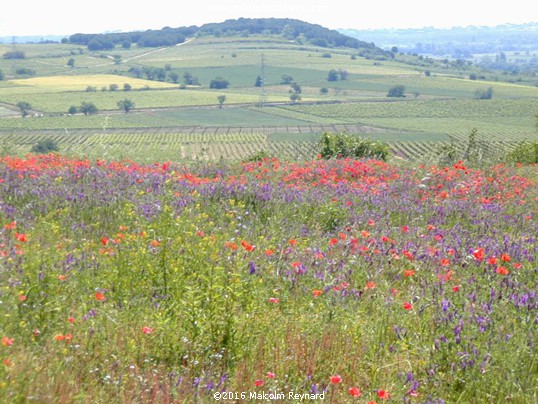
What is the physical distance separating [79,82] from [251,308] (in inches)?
6885

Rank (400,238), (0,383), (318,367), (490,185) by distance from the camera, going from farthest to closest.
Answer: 1. (490,185)
2. (400,238)
3. (318,367)
4. (0,383)

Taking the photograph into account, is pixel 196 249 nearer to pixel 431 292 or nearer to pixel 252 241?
pixel 252 241

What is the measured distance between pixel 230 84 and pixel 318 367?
597 feet

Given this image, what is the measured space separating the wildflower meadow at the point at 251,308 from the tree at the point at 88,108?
11964cm

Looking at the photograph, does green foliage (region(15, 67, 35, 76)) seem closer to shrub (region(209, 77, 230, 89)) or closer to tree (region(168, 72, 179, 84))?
tree (region(168, 72, 179, 84))

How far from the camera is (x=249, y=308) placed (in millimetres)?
4688

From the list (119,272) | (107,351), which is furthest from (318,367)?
(119,272)

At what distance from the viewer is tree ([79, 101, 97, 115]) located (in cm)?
12312

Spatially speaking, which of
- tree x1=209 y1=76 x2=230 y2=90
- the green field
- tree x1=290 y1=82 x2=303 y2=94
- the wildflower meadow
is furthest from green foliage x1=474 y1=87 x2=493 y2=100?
the wildflower meadow

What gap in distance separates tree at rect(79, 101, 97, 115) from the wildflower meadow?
4710 inches

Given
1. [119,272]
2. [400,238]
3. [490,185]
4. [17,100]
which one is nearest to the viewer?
[119,272]

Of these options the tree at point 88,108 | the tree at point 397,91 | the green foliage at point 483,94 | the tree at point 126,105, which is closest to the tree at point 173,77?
the tree at point 126,105

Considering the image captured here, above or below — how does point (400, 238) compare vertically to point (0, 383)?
below

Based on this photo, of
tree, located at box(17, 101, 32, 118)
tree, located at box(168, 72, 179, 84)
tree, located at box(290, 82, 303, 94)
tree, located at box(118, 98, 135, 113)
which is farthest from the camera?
tree, located at box(168, 72, 179, 84)
